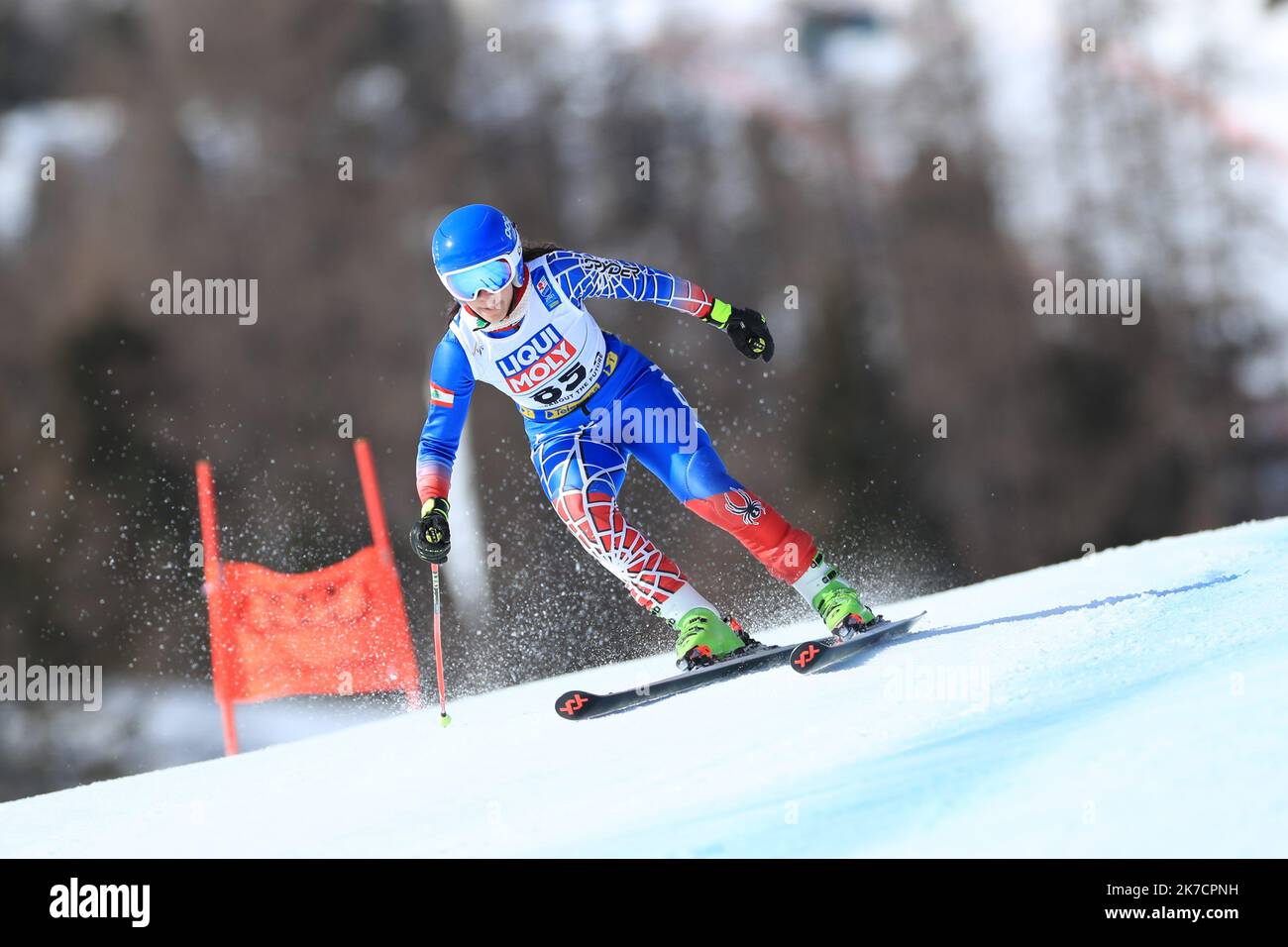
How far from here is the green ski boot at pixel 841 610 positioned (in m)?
4.25

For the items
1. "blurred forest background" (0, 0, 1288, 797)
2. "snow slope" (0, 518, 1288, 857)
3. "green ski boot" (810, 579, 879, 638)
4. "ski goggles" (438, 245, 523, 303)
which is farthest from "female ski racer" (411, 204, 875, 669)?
"blurred forest background" (0, 0, 1288, 797)

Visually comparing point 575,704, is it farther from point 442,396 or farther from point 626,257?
point 626,257

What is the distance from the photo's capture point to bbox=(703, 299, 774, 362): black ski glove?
4.43 meters

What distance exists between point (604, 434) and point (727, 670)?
0.86 metres

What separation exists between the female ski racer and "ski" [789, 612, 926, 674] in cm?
5

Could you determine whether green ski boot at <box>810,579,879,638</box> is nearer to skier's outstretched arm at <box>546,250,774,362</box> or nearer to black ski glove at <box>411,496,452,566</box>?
skier's outstretched arm at <box>546,250,774,362</box>

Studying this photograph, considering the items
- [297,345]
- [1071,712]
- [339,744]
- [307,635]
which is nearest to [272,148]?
[297,345]

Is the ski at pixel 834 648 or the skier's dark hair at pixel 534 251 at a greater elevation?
the skier's dark hair at pixel 534 251

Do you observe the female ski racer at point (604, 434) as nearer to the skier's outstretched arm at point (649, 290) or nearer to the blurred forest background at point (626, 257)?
the skier's outstretched arm at point (649, 290)

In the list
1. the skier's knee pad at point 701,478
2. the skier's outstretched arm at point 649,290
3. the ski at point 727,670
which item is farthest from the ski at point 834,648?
the skier's outstretched arm at point 649,290

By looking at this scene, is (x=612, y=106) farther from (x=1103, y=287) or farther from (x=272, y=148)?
(x=1103, y=287)

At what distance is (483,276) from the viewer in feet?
12.9

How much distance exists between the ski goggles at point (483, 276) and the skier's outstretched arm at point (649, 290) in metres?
0.23

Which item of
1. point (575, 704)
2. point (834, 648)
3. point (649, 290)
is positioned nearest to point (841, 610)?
point (834, 648)
